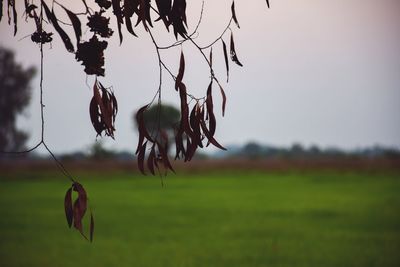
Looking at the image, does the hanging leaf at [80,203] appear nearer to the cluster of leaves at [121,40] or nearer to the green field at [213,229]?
the cluster of leaves at [121,40]

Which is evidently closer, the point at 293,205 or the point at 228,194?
the point at 293,205

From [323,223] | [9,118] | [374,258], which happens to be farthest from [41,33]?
[9,118]

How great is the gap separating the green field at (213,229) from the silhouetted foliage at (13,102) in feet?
59.5

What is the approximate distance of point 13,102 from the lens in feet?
120

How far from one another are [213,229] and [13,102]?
96.6 ft

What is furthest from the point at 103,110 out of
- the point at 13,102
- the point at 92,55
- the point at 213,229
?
the point at 13,102

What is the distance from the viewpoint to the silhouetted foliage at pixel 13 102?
3559cm

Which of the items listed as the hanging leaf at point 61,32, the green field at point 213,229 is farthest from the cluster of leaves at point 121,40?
the green field at point 213,229

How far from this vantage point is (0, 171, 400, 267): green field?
22.6 feet

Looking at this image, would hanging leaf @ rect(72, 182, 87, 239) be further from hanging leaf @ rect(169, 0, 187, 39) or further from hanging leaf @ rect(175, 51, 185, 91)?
hanging leaf @ rect(169, 0, 187, 39)

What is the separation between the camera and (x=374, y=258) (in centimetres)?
668

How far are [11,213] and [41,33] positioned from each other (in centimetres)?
1223

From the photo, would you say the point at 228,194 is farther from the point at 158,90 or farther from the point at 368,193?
the point at 158,90

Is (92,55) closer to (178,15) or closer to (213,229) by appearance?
(178,15)
